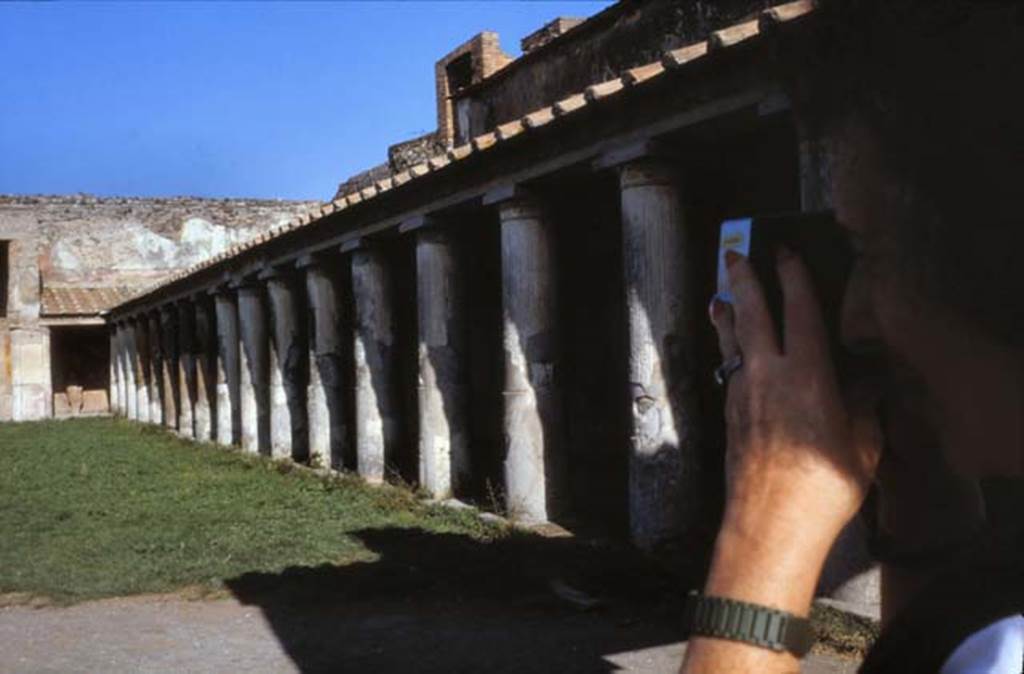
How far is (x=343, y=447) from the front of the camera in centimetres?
1242

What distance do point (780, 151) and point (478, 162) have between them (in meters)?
2.38

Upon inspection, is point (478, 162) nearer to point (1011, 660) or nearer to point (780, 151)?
point (780, 151)

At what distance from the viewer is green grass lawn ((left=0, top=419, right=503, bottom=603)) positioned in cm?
692

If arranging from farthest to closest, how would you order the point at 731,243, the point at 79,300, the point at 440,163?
the point at 79,300 < the point at 440,163 < the point at 731,243

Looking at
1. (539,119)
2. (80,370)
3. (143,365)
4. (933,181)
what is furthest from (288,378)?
(80,370)

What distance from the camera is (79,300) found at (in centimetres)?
2673

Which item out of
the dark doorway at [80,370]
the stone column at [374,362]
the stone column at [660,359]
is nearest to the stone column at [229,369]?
the stone column at [374,362]

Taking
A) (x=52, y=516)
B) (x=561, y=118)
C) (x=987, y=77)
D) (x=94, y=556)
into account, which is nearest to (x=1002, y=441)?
(x=987, y=77)

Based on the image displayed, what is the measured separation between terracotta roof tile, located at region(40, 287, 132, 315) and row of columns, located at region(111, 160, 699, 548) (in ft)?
33.9

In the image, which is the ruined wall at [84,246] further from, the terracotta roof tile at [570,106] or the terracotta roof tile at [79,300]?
the terracotta roof tile at [570,106]

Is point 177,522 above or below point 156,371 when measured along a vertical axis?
below

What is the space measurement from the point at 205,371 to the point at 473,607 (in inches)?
546

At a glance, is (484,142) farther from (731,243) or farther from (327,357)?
(731,243)

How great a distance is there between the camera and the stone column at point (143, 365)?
23.8m
